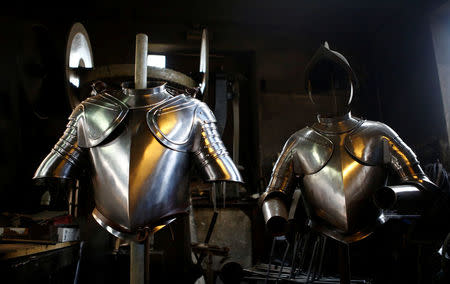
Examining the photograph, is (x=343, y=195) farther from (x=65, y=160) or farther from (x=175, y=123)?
(x=65, y=160)

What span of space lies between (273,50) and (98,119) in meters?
2.99

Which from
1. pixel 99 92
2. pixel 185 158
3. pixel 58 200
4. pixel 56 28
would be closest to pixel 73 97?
pixel 99 92

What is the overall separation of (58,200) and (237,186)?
A: 1.86 m

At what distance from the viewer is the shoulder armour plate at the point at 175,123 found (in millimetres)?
1585

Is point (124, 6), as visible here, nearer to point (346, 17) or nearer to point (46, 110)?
point (46, 110)

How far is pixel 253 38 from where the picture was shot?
4223 millimetres

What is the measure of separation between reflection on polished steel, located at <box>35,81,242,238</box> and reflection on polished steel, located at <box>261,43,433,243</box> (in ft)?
1.33

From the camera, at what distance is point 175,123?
1.61 m

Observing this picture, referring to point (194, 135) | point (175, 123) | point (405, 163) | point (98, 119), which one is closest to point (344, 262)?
point (405, 163)

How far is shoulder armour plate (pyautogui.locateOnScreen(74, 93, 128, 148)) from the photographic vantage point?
1600 millimetres

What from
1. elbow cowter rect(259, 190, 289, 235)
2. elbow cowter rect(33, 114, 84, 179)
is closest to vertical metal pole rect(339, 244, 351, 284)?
elbow cowter rect(259, 190, 289, 235)

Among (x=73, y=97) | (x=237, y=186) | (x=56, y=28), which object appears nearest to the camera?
(x=73, y=97)

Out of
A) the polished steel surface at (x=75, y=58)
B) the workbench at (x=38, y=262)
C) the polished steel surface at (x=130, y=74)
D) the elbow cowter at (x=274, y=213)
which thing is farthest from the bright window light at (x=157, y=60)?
the elbow cowter at (x=274, y=213)

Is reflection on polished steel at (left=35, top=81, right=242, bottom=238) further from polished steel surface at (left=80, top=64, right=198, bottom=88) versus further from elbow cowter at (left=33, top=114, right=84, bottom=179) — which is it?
polished steel surface at (left=80, top=64, right=198, bottom=88)
